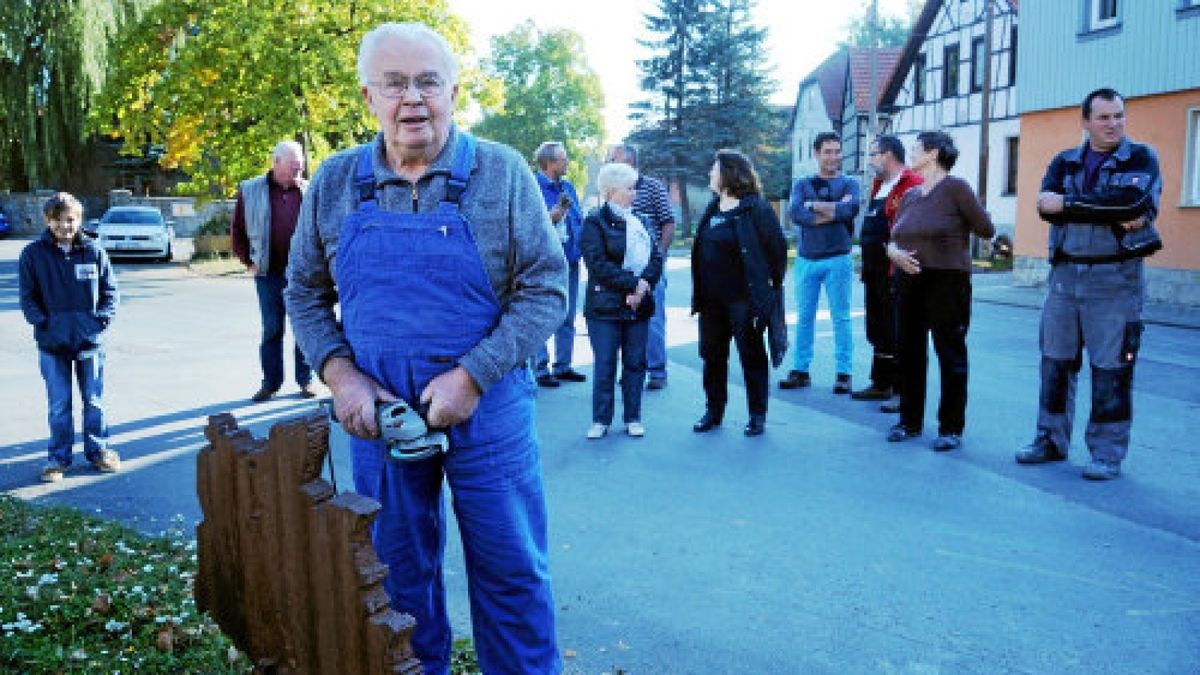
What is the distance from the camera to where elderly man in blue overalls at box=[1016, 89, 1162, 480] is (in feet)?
18.6

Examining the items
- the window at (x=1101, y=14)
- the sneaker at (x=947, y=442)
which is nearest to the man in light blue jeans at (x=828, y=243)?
the sneaker at (x=947, y=442)

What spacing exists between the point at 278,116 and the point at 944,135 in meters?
19.7

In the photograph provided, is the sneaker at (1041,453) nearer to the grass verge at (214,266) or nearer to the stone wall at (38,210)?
the grass verge at (214,266)

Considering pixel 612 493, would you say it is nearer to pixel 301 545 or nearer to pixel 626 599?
pixel 626 599

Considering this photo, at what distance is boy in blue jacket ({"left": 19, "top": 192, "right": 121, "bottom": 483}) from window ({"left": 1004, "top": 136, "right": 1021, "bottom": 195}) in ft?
92.7

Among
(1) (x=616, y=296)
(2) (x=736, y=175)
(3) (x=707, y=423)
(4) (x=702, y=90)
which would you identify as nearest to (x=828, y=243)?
(2) (x=736, y=175)

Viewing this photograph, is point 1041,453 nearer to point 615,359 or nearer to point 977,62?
point 615,359

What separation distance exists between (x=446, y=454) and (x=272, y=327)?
607 cm

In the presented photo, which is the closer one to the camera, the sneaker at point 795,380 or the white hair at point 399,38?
the white hair at point 399,38

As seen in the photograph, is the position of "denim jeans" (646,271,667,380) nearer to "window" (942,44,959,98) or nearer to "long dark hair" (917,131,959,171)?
"long dark hair" (917,131,959,171)

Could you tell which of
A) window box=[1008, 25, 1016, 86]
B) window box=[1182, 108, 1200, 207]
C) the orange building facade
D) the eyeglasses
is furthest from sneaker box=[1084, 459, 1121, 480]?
window box=[1008, 25, 1016, 86]

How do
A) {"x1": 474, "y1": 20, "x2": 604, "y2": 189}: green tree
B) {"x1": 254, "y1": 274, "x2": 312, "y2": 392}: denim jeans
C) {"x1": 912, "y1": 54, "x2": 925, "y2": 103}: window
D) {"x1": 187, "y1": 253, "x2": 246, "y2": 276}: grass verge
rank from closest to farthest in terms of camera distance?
{"x1": 254, "y1": 274, "x2": 312, "y2": 392}: denim jeans < {"x1": 187, "y1": 253, "x2": 246, "y2": 276}: grass verge < {"x1": 912, "y1": 54, "x2": 925, "y2": 103}: window < {"x1": 474, "y1": 20, "x2": 604, "y2": 189}: green tree

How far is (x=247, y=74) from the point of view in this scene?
2305 cm

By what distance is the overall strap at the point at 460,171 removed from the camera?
2.54m
